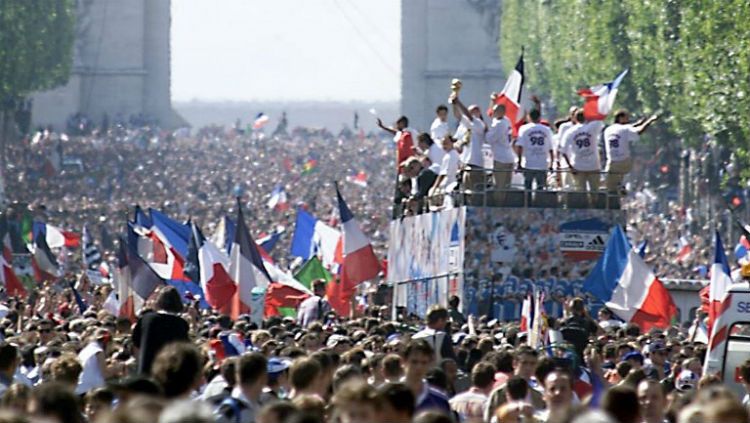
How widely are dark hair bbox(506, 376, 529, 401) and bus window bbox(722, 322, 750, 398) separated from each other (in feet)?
14.3

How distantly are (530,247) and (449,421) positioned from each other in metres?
18.7

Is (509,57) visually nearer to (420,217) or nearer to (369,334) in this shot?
(420,217)

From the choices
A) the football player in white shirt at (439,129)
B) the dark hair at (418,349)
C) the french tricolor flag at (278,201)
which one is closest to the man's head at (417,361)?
the dark hair at (418,349)

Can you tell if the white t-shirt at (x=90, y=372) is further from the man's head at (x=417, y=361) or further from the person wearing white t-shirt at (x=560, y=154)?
the person wearing white t-shirt at (x=560, y=154)

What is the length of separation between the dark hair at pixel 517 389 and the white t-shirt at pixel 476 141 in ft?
50.1

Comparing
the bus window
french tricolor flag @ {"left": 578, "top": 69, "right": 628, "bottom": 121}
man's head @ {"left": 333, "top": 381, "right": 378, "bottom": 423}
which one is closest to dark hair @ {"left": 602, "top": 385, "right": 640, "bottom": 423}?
man's head @ {"left": 333, "top": 381, "right": 378, "bottom": 423}

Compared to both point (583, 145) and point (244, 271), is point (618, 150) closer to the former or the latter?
point (583, 145)

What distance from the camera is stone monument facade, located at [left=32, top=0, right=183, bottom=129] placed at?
121m

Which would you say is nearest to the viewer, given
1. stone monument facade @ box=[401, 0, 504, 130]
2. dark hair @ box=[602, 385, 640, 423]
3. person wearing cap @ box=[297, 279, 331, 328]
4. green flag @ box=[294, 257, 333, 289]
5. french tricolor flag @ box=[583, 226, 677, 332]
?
dark hair @ box=[602, 385, 640, 423]

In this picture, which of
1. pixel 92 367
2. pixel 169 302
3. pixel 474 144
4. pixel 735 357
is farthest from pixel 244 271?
pixel 169 302

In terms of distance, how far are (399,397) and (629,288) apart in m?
13.3

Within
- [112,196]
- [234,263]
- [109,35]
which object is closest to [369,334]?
[234,263]

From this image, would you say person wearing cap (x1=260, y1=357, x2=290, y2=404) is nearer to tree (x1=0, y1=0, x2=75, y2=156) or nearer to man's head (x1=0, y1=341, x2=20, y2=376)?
man's head (x1=0, y1=341, x2=20, y2=376)

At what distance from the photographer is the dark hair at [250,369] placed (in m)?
11.8
